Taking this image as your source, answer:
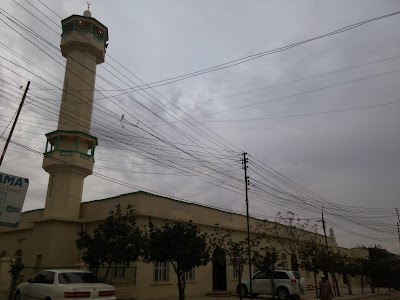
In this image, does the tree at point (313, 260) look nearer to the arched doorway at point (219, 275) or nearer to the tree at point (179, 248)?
→ the arched doorway at point (219, 275)

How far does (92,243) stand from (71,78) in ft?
49.2

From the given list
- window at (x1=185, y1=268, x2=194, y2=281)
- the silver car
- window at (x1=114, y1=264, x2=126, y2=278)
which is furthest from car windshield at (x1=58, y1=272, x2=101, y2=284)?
window at (x1=185, y1=268, x2=194, y2=281)

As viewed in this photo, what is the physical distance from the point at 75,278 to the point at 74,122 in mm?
15740

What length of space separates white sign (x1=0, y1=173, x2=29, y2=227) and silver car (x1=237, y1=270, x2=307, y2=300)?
484 inches

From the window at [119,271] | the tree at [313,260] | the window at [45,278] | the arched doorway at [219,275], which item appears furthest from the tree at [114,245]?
the tree at [313,260]

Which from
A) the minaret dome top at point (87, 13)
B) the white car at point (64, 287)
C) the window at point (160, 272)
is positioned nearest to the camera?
the white car at point (64, 287)

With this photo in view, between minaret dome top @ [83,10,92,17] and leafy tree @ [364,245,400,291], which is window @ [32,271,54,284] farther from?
leafy tree @ [364,245,400,291]

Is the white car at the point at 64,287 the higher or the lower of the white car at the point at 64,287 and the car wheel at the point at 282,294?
the higher

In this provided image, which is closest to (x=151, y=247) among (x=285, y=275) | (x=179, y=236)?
(x=179, y=236)

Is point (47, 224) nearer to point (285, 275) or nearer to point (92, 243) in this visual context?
point (92, 243)

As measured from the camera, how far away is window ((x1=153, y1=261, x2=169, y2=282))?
22.2 m

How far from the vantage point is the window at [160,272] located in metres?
22.2

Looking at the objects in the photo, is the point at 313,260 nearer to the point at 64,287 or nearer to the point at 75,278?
the point at 75,278

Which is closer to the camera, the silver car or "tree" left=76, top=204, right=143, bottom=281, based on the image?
"tree" left=76, top=204, right=143, bottom=281
